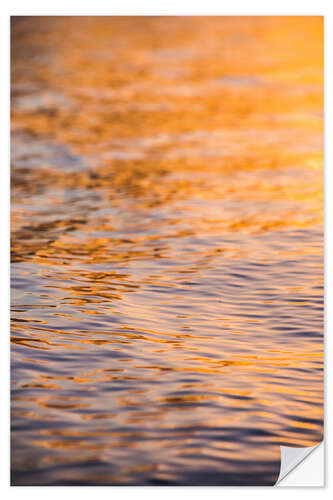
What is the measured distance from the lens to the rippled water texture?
11.8ft

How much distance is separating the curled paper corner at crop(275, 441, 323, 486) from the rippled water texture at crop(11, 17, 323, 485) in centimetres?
4

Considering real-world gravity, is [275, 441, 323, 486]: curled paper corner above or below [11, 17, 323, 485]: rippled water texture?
below

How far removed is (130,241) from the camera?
6.07 metres

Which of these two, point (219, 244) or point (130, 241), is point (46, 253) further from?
point (219, 244)

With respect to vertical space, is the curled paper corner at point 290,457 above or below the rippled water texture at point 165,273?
below

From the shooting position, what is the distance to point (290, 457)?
3555mm

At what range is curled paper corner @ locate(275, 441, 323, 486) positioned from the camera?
351 cm

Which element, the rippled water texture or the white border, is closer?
the white border
